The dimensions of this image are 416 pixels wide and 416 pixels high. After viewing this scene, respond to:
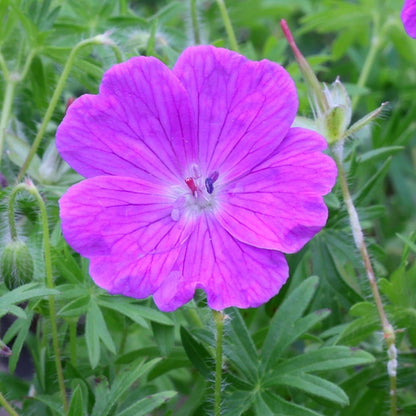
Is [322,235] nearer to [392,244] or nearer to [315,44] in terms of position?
[392,244]

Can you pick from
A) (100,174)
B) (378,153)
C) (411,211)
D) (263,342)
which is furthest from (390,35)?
(100,174)

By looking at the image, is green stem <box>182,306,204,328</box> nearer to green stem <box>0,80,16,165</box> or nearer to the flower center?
the flower center

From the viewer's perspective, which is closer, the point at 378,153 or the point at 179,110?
the point at 179,110

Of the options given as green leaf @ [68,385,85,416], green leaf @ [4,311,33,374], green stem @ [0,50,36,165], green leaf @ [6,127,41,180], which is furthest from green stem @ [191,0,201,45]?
green leaf @ [68,385,85,416]

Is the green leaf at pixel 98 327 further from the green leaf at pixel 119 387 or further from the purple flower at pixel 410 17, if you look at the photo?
the purple flower at pixel 410 17

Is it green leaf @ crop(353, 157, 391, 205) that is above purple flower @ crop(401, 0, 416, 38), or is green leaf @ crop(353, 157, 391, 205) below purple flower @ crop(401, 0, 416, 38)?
below

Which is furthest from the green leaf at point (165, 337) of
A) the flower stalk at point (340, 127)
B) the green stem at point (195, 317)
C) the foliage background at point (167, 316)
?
the flower stalk at point (340, 127)

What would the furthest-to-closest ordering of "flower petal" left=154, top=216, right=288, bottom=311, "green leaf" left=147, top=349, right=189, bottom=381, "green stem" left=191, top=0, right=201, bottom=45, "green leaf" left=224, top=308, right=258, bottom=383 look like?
"green stem" left=191, top=0, right=201, bottom=45
"green leaf" left=147, top=349, right=189, bottom=381
"green leaf" left=224, top=308, right=258, bottom=383
"flower petal" left=154, top=216, right=288, bottom=311
